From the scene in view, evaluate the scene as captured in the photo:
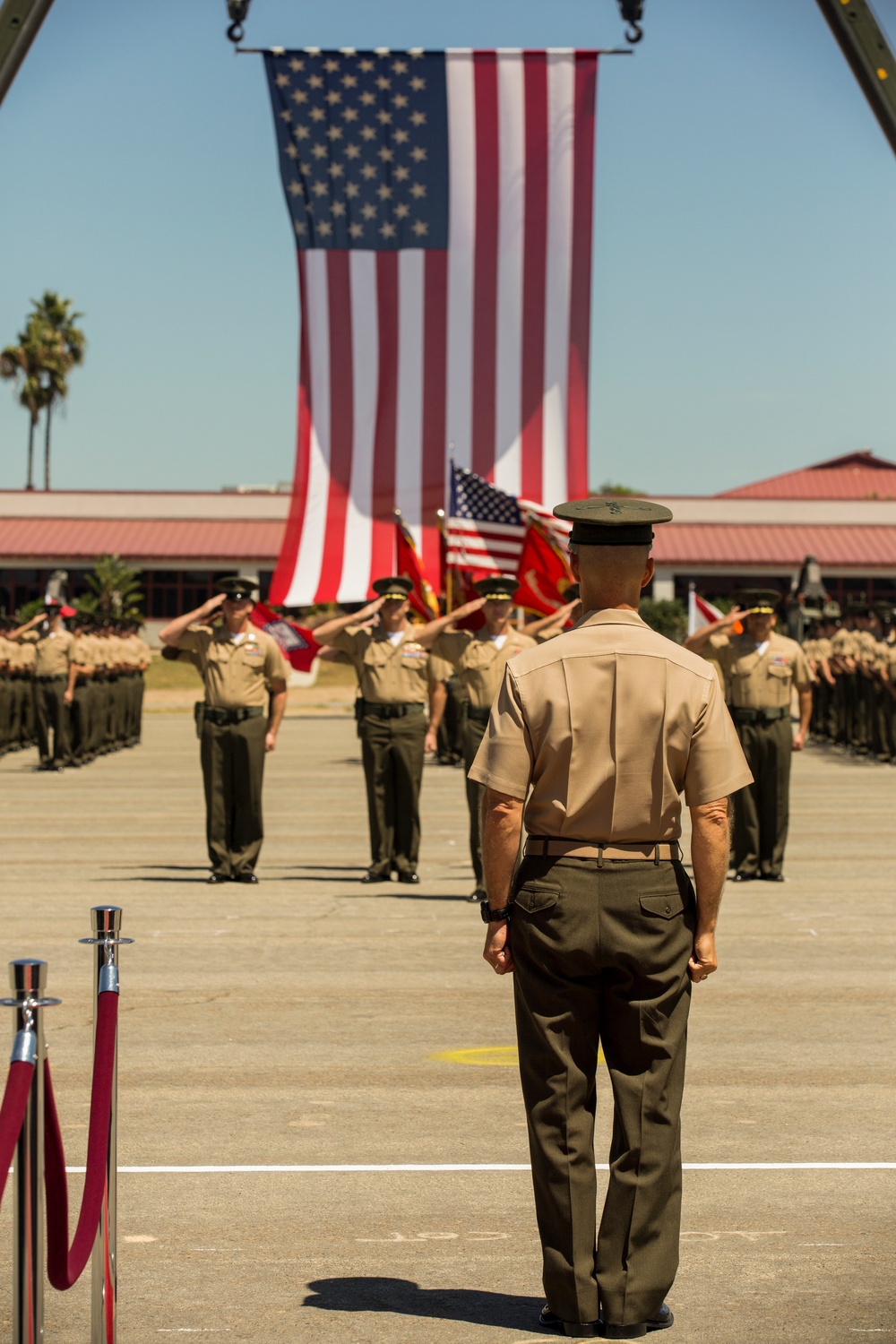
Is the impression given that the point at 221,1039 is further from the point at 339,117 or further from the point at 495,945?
the point at 339,117

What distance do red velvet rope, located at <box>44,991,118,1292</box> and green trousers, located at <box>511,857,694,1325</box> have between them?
1.00 metres

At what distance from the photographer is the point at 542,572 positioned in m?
15.4

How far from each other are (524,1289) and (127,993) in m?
4.23

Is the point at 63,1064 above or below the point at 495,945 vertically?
below

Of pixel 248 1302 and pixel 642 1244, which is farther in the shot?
pixel 248 1302

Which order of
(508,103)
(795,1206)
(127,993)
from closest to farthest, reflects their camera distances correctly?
(795,1206) → (127,993) → (508,103)

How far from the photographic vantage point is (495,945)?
166 inches

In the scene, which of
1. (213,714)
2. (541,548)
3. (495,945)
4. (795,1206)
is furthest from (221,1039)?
(541,548)

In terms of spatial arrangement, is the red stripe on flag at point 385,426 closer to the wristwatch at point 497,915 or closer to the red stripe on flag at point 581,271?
the red stripe on flag at point 581,271

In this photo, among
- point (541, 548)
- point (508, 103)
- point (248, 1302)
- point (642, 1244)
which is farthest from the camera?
point (508, 103)

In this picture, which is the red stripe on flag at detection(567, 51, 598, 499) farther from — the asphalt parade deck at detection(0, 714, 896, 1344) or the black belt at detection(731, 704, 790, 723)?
the asphalt parade deck at detection(0, 714, 896, 1344)

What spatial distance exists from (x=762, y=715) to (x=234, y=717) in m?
3.72

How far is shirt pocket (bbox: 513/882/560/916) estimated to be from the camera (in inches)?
163

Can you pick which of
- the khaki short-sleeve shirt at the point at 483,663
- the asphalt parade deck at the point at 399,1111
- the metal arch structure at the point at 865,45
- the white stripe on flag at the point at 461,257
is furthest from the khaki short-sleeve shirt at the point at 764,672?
the white stripe on flag at the point at 461,257
